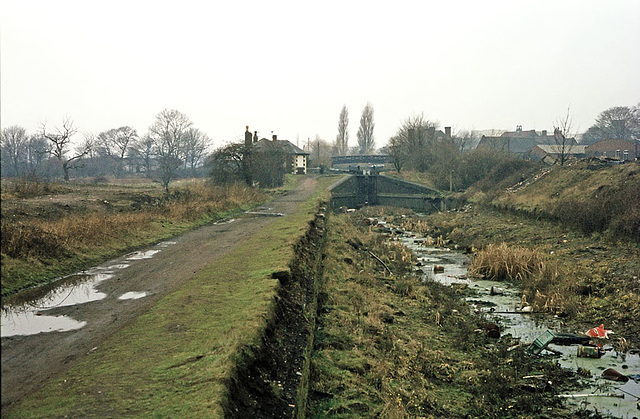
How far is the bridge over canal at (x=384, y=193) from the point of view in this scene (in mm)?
50969

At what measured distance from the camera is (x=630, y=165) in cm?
2872

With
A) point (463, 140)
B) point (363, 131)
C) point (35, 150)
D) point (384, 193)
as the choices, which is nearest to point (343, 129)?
point (363, 131)

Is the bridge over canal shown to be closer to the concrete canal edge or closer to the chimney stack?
the chimney stack

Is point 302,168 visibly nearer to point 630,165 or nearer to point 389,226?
point 389,226

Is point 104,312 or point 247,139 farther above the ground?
point 247,139

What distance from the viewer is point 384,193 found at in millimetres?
55969

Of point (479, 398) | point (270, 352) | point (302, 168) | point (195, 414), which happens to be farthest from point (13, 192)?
point (302, 168)

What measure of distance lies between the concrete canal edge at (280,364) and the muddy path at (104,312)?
5.97 feet

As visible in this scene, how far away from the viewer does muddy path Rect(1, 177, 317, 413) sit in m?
5.00

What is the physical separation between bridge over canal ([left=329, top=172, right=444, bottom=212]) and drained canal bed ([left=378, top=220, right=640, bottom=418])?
2931cm

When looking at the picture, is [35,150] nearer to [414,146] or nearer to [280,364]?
[280,364]

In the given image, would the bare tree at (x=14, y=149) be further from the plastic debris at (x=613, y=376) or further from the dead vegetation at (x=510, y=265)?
the plastic debris at (x=613, y=376)

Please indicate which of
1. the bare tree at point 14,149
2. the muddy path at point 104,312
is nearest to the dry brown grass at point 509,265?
the muddy path at point 104,312

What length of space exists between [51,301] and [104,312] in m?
1.02
